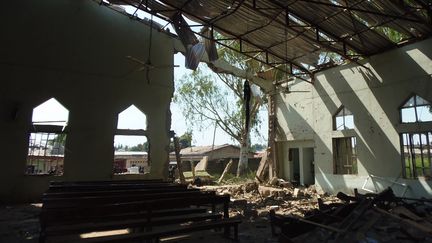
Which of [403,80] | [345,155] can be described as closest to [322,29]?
[403,80]

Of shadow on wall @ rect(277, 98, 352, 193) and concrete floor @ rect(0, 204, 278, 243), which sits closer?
concrete floor @ rect(0, 204, 278, 243)

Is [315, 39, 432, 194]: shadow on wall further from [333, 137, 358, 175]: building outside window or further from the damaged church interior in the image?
[333, 137, 358, 175]: building outside window

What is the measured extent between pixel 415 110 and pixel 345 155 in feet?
8.71

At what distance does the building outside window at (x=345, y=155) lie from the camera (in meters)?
10.3

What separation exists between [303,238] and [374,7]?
19.3 ft

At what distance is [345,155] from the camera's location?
10602 mm

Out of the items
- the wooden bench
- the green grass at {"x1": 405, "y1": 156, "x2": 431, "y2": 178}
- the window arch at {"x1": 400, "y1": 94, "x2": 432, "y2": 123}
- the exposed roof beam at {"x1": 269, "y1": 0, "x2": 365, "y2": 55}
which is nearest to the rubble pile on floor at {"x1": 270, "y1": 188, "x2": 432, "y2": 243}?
the wooden bench

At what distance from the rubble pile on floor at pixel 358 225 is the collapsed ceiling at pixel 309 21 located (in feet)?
14.7

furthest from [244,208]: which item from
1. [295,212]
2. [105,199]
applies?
[105,199]

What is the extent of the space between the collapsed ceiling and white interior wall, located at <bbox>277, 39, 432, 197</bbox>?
20.0 inches

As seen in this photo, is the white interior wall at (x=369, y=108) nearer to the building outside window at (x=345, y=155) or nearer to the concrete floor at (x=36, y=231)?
the building outside window at (x=345, y=155)

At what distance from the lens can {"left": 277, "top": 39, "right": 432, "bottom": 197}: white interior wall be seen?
337 inches

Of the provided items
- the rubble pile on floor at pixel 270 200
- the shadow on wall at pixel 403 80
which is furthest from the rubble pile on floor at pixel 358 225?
the shadow on wall at pixel 403 80

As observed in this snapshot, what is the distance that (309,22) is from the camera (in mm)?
8898
